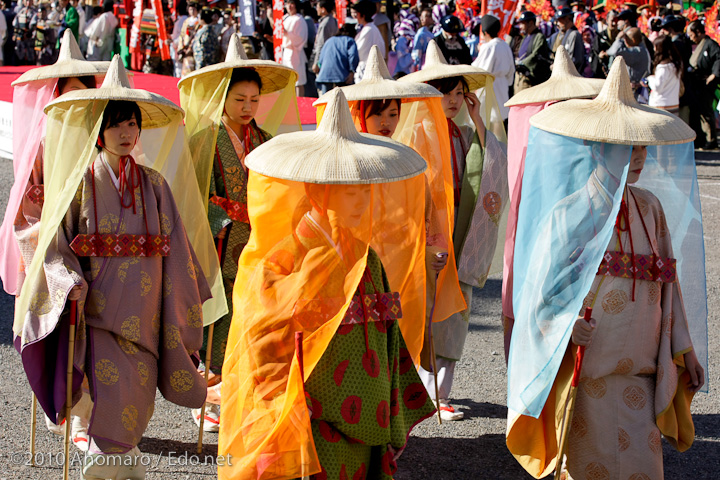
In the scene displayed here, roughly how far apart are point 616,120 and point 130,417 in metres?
2.24

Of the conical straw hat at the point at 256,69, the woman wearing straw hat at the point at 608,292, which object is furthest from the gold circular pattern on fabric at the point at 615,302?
the conical straw hat at the point at 256,69

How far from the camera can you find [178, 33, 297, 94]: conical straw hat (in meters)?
4.45

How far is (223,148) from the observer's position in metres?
4.44

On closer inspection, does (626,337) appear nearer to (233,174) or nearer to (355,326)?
(355,326)

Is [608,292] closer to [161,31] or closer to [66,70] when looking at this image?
[66,70]

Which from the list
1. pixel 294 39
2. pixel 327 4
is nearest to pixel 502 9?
pixel 327 4

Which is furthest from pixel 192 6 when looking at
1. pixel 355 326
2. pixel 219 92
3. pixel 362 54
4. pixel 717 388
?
pixel 355 326

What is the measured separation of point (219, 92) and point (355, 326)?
2042 millimetres

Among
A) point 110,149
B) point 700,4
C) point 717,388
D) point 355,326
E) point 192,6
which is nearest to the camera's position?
point 355,326

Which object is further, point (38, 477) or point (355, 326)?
point (38, 477)

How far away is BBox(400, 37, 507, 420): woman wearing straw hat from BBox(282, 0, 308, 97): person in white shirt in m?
9.02

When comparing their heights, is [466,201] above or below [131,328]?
above

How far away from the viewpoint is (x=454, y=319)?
4699 millimetres

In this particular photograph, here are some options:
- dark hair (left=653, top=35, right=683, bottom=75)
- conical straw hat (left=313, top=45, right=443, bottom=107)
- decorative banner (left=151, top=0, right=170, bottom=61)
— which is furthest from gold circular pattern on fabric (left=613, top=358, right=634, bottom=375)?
decorative banner (left=151, top=0, right=170, bottom=61)
